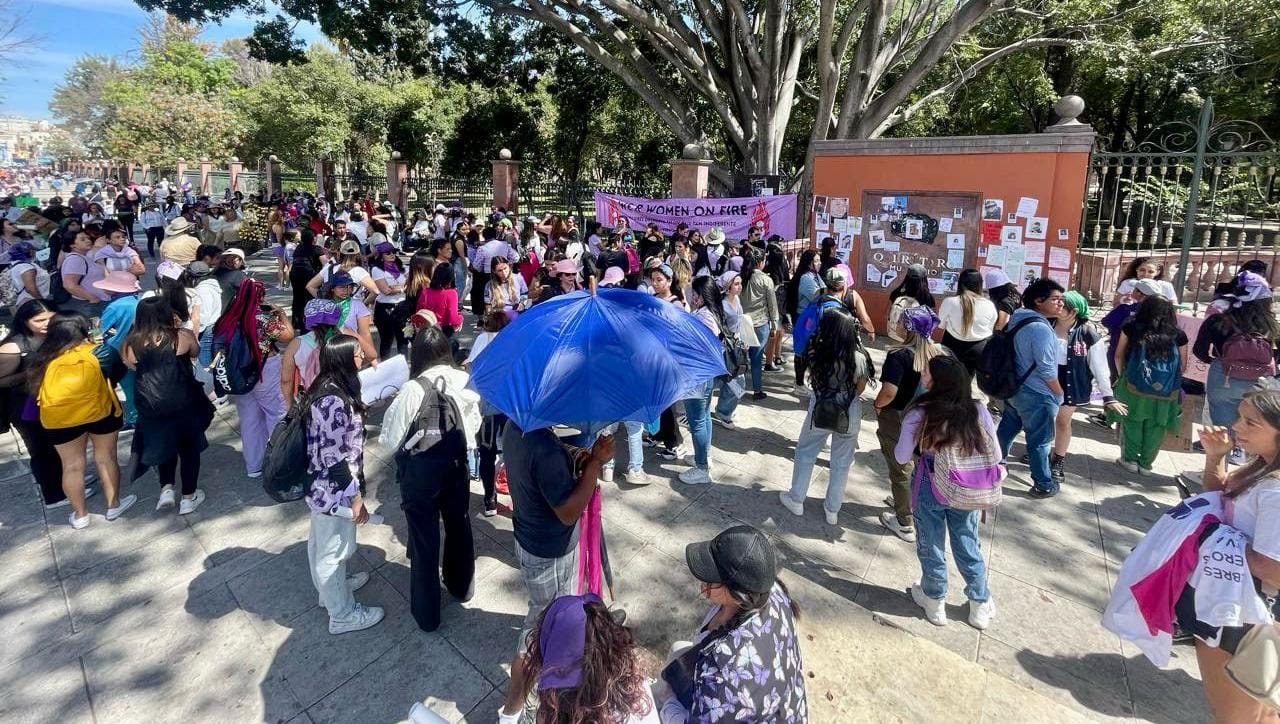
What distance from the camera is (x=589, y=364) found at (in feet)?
8.43

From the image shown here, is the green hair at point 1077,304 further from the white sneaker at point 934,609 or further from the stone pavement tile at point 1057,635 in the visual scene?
the white sneaker at point 934,609

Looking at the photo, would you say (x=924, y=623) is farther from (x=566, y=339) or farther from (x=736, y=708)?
(x=566, y=339)

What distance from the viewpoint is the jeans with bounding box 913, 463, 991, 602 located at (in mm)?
3434

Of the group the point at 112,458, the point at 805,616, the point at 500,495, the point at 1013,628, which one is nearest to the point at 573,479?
the point at 805,616

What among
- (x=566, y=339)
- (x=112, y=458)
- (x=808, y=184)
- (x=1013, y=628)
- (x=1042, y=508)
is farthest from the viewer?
(x=808, y=184)

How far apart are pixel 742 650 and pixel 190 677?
302 centimetres

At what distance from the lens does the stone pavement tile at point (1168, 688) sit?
120 inches

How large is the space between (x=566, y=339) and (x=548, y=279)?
15.1 feet

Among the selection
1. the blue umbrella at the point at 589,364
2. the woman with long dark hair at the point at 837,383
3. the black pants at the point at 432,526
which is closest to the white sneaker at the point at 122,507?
the black pants at the point at 432,526

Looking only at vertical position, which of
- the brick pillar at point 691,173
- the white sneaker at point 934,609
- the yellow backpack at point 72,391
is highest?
the brick pillar at point 691,173

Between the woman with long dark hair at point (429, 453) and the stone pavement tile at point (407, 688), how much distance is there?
0.20 m

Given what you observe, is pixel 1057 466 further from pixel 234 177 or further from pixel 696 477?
pixel 234 177

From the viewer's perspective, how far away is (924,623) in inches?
144

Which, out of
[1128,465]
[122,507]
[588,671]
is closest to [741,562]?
[588,671]
